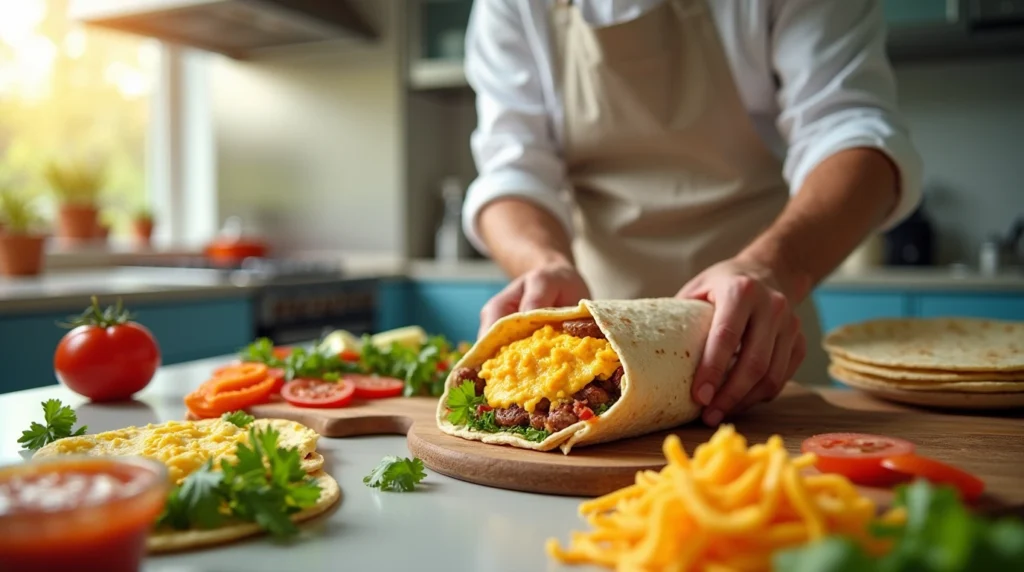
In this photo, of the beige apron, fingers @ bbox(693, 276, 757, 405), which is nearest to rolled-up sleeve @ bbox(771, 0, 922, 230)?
the beige apron

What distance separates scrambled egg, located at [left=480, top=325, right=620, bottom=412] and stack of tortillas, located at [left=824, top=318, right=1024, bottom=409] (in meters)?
0.61

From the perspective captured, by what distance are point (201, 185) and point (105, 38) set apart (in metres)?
1.11

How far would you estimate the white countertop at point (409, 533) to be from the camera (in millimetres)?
917

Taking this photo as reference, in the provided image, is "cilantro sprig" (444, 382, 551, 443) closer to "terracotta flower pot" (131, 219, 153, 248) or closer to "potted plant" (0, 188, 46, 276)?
"potted plant" (0, 188, 46, 276)

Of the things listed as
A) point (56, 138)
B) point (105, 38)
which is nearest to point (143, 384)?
point (56, 138)

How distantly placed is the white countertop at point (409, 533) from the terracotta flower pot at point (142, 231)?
384 centimetres

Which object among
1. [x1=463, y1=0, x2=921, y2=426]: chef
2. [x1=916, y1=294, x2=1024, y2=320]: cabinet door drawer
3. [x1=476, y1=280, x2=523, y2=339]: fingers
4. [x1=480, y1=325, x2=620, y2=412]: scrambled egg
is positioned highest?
[x1=463, y1=0, x2=921, y2=426]: chef

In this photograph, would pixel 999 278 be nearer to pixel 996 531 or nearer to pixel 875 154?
pixel 875 154

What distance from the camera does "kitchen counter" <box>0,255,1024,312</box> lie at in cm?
315

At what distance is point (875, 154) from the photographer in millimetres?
1938

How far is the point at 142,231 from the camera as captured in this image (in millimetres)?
5004

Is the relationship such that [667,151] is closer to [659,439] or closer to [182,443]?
[659,439]

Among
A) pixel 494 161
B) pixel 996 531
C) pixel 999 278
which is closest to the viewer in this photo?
pixel 996 531

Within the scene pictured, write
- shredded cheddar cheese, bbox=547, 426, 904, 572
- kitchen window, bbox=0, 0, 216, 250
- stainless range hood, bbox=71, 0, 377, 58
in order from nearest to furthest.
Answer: shredded cheddar cheese, bbox=547, 426, 904, 572, stainless range hood, bbox=71, 0, 377, 58, kitchen window, bbox=0, 0, 216, 250
